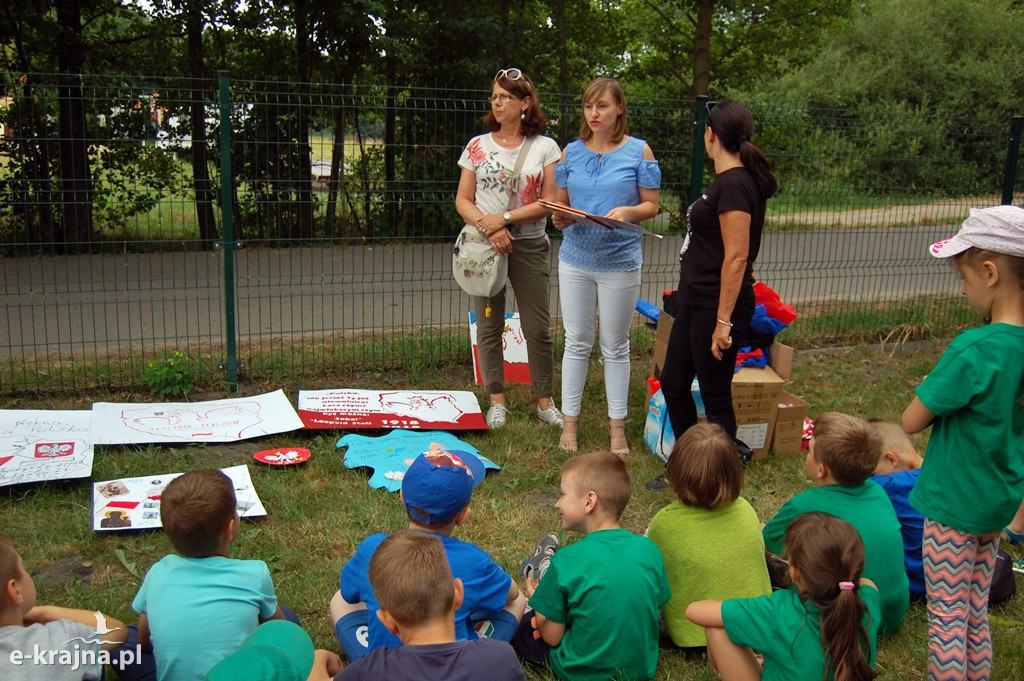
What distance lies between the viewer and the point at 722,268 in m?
4.00

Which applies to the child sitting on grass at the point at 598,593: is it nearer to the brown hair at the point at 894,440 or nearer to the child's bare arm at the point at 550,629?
the child's bare arm at the point at 550,629

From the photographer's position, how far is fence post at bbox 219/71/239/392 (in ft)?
17.6

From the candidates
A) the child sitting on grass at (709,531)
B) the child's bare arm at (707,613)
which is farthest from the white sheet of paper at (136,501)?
the child's bare arm at (707,613)

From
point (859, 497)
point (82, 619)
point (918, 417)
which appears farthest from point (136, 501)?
point (918, 417)

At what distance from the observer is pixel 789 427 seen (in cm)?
500

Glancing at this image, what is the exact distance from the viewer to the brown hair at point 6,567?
2158 millimetres

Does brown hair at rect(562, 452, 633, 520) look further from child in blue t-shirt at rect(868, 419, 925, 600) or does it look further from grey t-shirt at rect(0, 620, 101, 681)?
grey t-shirt at rect(0, 620, 101, 681)

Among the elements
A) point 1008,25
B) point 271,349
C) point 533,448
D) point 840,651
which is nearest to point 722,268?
point 533,448

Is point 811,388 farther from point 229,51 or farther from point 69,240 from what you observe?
point 229,51

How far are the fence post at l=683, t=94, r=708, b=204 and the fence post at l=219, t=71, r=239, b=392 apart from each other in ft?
9.95

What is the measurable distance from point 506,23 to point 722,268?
9.38 m

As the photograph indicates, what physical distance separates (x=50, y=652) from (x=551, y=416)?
3511mm

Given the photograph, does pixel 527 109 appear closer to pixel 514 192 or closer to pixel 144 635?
pixel 514 192

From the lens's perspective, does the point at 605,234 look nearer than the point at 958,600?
No
